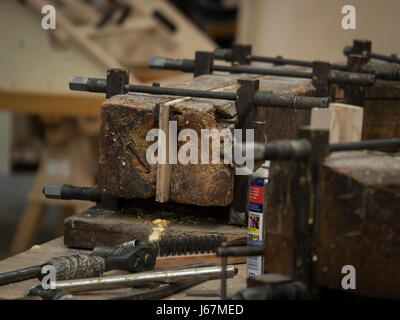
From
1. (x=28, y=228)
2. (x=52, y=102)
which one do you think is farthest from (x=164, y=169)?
(x=28, y=228)

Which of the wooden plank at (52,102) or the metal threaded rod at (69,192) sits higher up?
the wooden plank at (52,102)

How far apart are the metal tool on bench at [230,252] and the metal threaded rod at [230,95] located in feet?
1.82

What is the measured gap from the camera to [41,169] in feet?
16.8

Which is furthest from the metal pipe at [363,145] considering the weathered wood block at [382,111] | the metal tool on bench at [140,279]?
the weathered wood block at [382,111]

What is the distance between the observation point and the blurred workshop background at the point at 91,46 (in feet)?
14.6

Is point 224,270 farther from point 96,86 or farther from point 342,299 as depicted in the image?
point 96,86

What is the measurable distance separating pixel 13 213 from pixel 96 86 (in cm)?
456

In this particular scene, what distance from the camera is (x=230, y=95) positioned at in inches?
88.4

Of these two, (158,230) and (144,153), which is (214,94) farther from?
(158,230)

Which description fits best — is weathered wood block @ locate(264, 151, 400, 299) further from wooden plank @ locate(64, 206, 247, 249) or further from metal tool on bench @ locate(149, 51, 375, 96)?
metal tool on bench @ locate(149, 51, 375, 96)

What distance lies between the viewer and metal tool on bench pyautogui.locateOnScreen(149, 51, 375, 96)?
2.60 metres

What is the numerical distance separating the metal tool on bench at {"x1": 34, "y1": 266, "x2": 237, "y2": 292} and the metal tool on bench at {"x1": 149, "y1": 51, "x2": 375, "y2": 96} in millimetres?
987

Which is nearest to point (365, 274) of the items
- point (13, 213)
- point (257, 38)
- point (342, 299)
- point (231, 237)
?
point (342, 299)

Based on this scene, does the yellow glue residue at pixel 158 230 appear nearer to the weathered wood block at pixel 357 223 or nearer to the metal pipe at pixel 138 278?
the metal pipe at pixel 138 278
